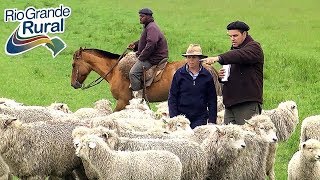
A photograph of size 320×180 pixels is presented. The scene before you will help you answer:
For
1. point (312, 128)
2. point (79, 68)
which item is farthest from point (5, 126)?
point (79, 68)

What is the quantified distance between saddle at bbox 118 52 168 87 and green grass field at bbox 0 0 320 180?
8.59 feet

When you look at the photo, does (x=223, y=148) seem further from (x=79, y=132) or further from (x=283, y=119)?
(x=283, y=119)

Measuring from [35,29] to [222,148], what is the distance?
57.5ft

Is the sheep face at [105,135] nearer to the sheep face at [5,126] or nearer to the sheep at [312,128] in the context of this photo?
the sheep face at [5,126]

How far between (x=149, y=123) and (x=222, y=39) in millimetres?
15410

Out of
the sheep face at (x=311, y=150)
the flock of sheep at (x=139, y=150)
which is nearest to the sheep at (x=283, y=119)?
the flock of sheep at (x=139, y=150)

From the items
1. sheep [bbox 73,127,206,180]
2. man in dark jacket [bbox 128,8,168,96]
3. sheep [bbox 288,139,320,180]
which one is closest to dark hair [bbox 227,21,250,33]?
sheep [bbox 73,127,206,180]

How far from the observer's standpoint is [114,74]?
15.0 metres

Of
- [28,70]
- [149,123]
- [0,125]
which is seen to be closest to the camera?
[0,125]

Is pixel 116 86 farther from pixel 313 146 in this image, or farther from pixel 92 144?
pixel 92 144

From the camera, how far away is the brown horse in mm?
14516

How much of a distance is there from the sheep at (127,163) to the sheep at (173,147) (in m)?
0.37

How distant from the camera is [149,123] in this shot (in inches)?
405

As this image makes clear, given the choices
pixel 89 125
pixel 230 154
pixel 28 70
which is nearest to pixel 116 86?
pixel 89 125
